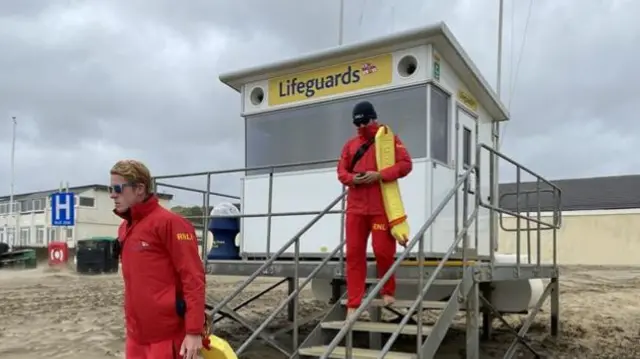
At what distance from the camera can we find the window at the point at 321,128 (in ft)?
24.1

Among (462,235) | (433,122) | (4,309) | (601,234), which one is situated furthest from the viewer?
(601,234)

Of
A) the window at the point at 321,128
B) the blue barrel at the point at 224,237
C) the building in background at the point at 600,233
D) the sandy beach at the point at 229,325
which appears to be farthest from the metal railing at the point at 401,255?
the building in background at the point at 600,233

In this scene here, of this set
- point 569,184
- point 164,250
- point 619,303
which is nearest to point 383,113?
point 164,250

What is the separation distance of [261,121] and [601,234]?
29154mm

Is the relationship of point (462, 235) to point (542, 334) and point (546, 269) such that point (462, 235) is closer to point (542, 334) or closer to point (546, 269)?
point (546, 269)

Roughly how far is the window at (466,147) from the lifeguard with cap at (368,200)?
2571 mm

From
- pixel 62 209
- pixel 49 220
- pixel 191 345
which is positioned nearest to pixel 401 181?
pixel 191 345

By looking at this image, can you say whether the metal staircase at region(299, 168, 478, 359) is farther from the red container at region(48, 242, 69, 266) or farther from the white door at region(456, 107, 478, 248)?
the red container at region(48, 242, 69, 266)

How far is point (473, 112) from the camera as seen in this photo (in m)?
8.41

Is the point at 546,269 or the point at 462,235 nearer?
the point at 462,235

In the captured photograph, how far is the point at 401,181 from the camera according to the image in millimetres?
7215

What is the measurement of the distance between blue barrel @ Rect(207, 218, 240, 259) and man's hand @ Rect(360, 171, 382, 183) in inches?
118

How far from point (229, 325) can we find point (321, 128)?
468 centimetres

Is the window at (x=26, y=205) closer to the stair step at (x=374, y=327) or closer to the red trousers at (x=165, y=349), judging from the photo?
the stair step at (x=374, y=327)
